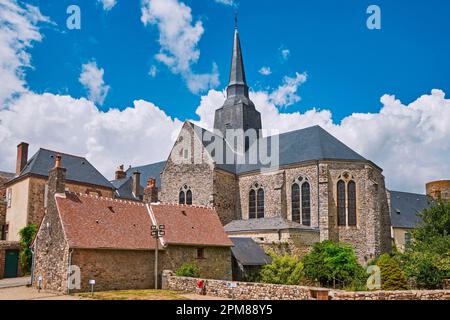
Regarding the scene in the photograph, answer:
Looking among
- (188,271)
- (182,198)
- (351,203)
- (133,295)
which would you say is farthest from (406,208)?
(133,295)

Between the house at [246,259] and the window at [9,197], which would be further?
the window at [9,197]

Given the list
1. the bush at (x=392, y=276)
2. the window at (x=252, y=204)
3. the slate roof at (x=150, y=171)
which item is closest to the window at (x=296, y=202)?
the window at (x=252, y=204)

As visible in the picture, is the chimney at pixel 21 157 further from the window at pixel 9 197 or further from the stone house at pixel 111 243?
the stone house at pixel 111 243

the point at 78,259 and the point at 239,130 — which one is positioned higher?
the point at 239,130

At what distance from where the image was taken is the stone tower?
44094mm

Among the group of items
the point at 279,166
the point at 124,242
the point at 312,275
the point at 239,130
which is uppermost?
the point at 239,130

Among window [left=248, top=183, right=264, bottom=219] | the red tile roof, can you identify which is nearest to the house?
the red tile roof

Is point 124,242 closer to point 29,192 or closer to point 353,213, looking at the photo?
point 29,192

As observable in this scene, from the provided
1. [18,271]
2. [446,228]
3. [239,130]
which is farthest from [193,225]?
[239,130]

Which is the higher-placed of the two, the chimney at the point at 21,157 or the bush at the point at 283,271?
the chimney at the point at 21,157

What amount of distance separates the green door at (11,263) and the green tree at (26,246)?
35 cm

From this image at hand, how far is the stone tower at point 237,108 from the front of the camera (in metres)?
44.1

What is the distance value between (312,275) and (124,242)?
12.7 m
